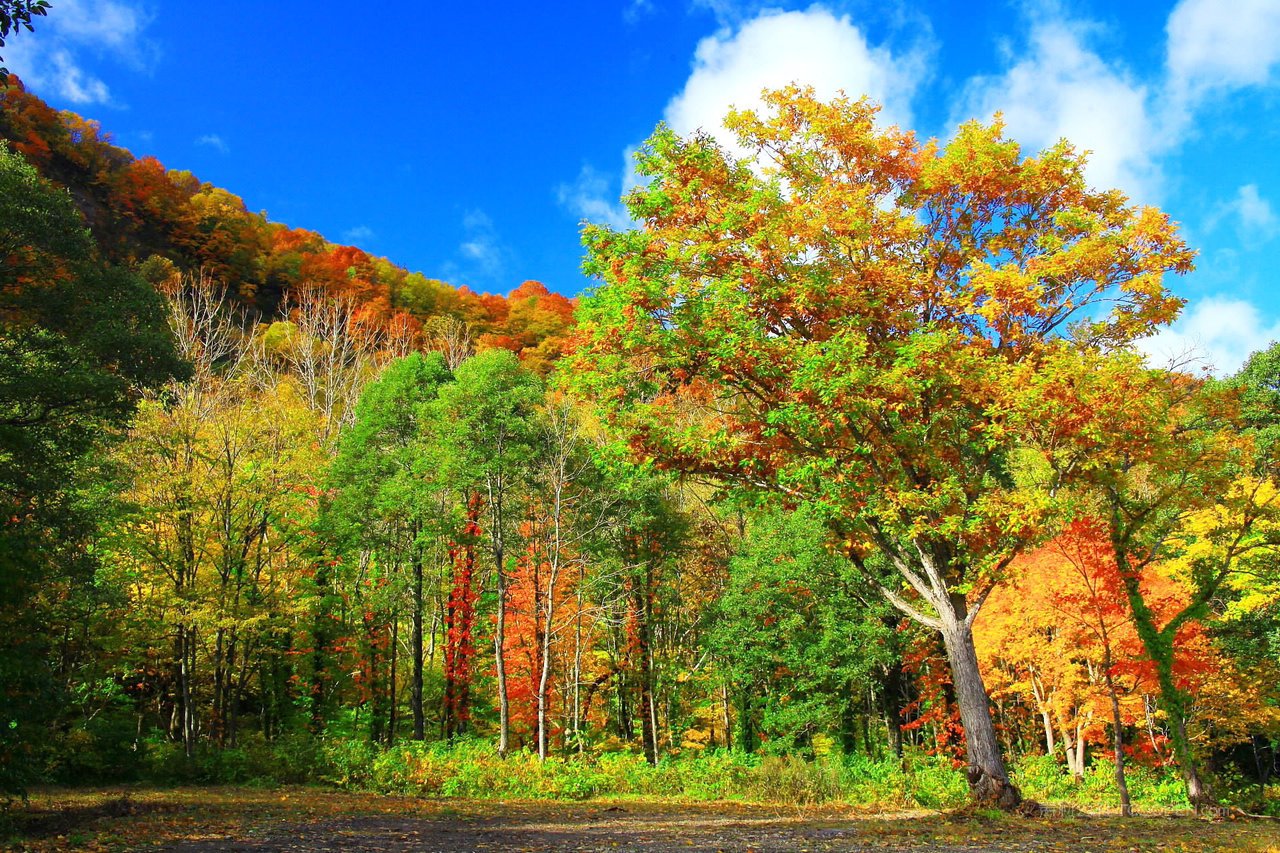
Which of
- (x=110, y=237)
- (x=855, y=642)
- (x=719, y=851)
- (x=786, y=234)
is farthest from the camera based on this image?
(x=110, y=237)

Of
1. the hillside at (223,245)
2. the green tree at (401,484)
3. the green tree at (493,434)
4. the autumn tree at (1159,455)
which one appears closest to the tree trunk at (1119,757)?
the autumn tree at (1159,455)

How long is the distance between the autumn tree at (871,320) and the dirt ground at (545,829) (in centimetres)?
217

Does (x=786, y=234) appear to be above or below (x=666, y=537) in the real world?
above

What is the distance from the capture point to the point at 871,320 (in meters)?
11.7

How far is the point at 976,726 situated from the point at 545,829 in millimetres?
6420

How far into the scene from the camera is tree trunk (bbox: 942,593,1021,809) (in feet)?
35.5

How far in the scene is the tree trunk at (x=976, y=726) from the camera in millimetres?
10820

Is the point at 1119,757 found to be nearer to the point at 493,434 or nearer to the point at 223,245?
the point at 493,434

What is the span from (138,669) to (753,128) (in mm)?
22082

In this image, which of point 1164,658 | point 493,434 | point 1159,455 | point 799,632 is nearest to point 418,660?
point 493,434

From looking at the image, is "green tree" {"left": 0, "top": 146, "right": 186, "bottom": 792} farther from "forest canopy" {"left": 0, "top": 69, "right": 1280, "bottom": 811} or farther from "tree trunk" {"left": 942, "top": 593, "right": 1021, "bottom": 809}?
"tree trunk" {"left": 942, "top": 593, "right": 1021, "bottom": 809}

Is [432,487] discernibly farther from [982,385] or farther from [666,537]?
[982,385]

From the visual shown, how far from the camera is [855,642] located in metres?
22.8

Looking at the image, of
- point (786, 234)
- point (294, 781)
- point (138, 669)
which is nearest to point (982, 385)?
point (786, 234)
